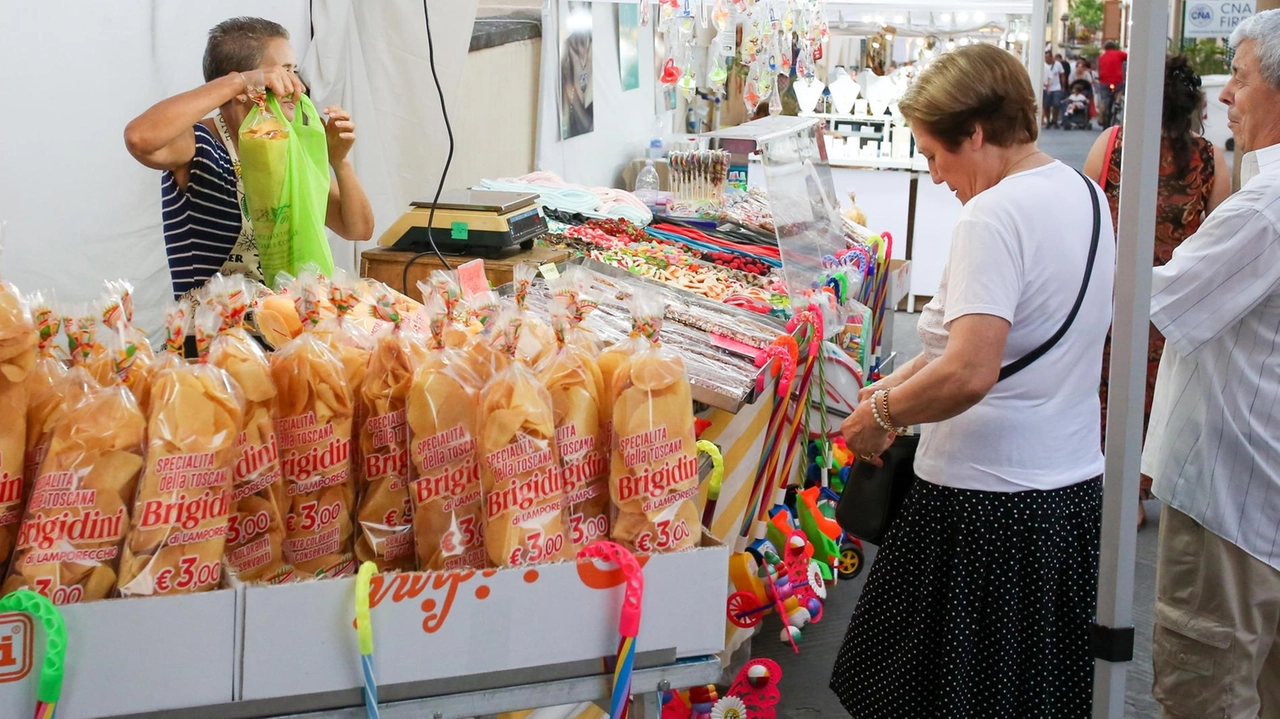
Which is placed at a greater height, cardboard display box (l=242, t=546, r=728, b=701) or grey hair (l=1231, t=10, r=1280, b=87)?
grey hair (l=1231, t=10, r=1280, b=87)

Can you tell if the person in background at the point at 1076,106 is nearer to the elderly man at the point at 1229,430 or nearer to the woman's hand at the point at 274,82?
the elderly man at the point at 1229,430

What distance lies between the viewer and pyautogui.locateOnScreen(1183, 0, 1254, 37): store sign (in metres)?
8.67

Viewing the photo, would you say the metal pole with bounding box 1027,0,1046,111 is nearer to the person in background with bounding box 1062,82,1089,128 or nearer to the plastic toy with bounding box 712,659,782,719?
the plastic toy with bounding box 712,659,782,719

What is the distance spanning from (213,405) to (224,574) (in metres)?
0.19

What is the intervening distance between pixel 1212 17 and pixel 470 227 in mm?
7814

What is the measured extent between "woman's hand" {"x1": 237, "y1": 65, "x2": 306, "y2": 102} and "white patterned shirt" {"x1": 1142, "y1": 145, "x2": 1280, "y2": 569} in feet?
5.86

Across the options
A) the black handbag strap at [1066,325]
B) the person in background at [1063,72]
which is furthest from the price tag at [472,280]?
the person in background at [1063,72]

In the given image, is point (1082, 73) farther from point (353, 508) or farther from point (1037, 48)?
point (353, 508)

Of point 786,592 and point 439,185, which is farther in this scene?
point 439,185

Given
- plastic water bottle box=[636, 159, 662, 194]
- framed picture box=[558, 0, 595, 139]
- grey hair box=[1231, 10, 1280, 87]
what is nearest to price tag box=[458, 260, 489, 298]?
grey hair box=[1231, 10, 1280, 87]

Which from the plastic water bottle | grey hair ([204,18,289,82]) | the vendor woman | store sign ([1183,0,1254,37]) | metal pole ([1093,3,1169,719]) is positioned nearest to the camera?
metal pole ([1093,3,1169,719])

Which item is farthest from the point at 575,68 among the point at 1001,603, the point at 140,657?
the point at 140,657

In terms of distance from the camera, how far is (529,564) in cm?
125

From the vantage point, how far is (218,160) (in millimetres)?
2533
